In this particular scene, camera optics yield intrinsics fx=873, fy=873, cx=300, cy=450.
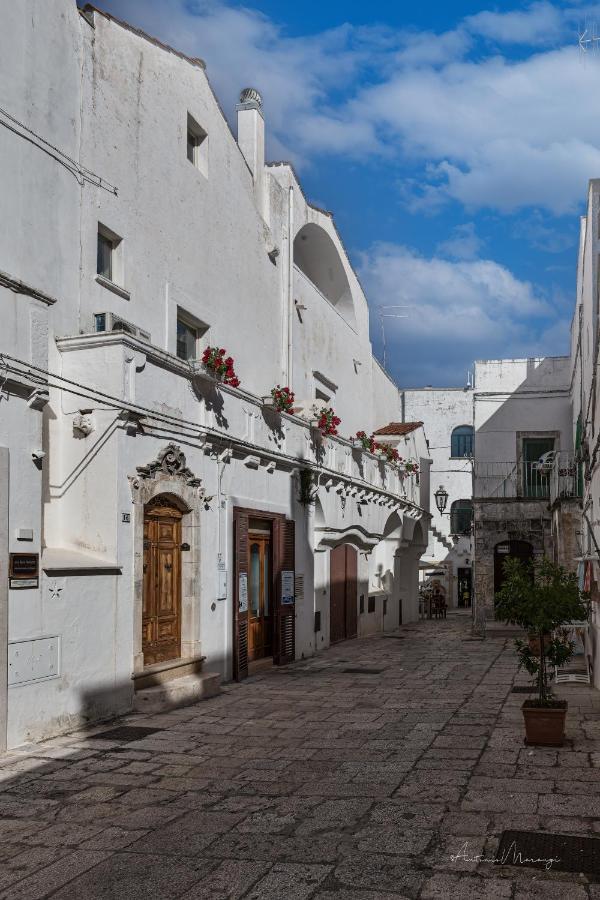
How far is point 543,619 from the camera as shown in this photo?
8.46m

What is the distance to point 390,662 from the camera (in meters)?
15.6

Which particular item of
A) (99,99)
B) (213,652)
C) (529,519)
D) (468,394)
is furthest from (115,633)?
(468,394)

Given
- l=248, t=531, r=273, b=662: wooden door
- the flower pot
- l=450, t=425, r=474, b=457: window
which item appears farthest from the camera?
l=450, t=425, r=474, b=457: window

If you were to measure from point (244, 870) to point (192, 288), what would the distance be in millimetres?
9871

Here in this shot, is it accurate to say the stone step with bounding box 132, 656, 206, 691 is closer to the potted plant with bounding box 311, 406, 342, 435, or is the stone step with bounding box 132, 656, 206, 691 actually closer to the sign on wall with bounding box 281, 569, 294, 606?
the sign on wall with bounding box 281, 569, 294, 606

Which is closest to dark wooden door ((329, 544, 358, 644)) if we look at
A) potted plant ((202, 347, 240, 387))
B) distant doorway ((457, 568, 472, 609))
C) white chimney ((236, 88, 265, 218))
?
potted plant ((202, 347, 240, 387))

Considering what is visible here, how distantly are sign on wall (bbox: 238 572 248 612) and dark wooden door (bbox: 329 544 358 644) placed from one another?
17.0 feet

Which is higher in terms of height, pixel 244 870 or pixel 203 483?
pixel 203 483

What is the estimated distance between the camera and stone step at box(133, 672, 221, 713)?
10125 millimetres

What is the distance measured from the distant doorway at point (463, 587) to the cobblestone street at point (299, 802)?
28.6m

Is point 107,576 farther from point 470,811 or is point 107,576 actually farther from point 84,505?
point 470,811

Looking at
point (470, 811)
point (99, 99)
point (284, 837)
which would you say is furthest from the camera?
point (99, 99)

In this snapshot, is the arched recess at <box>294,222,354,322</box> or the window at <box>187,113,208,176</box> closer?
the window at <box>187,113,208,176</box>

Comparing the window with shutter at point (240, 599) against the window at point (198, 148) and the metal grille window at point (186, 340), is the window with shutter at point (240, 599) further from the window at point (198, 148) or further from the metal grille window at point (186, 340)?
the window at point (198, 148)
